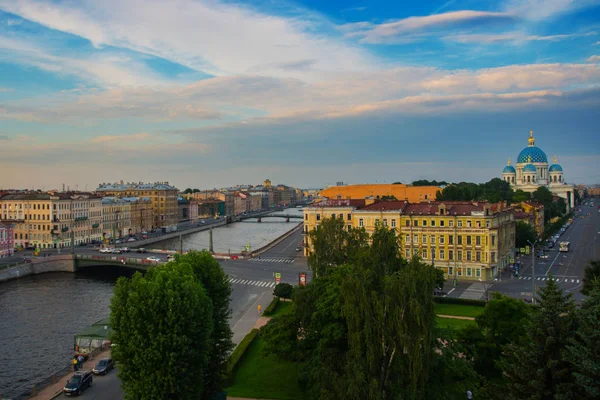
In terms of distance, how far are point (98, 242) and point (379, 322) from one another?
322 feet

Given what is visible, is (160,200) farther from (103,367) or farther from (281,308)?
(103,367)

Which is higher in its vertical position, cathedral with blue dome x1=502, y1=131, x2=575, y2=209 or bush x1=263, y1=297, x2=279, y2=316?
cathedral with blue dome x1=502, y1=131, x2=575, y2=209

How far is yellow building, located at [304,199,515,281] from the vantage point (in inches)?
2357

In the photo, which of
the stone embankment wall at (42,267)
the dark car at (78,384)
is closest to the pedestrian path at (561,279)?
the dark car at (78,384)

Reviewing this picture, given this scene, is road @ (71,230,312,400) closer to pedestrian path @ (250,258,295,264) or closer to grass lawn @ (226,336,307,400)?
pedestrian path @ (250,258,295,264)

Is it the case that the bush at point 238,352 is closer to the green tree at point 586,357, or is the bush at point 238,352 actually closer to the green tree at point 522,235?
the green tree at point 586,357

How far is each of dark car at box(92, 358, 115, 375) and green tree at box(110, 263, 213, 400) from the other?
7.79m

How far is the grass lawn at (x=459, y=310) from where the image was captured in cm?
4344

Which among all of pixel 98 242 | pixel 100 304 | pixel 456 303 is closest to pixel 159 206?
pixel 98 242

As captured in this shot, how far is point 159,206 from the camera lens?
506 feet

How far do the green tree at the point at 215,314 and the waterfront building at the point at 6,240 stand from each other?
64.4 meters

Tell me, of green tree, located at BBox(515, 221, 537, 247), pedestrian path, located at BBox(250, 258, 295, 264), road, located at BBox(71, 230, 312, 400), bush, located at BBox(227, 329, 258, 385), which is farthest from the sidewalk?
green tree, located at BBox(515, 221, 537, 247)

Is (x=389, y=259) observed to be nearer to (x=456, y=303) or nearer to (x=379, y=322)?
(x=379, y=322)

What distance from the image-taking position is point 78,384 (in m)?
27.5
